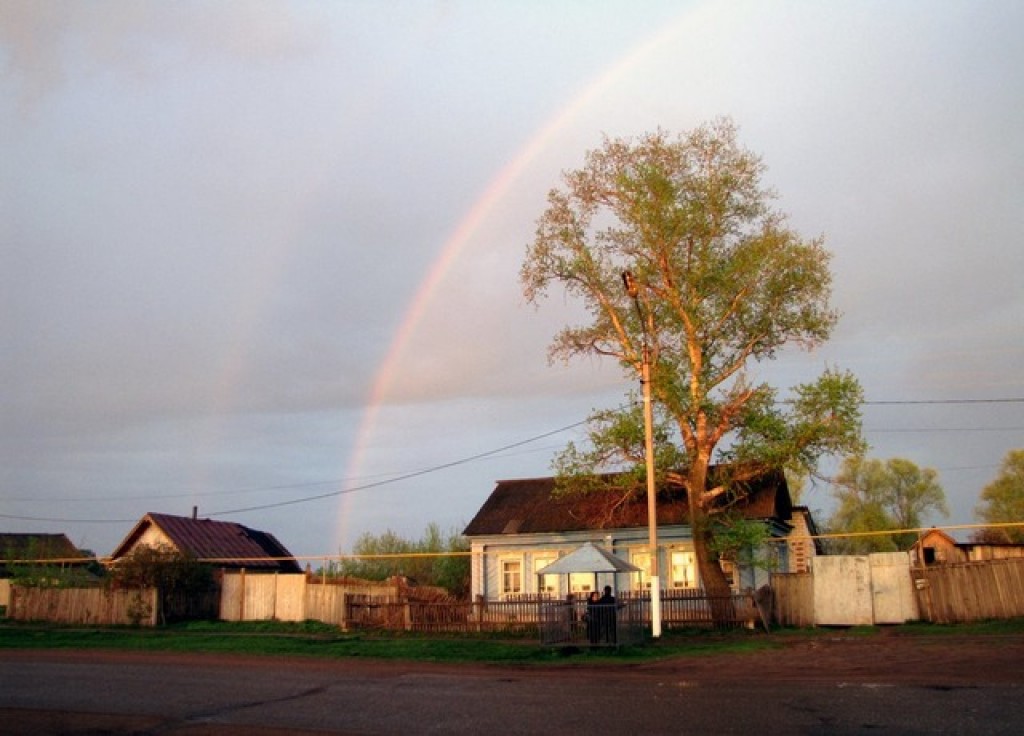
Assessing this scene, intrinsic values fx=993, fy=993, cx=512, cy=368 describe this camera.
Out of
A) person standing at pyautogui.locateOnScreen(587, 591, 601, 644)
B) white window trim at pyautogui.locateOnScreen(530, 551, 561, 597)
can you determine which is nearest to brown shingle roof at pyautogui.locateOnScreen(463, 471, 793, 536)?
white window trim at pyautogui.locateOnScreen(530, 551, 561, 597)

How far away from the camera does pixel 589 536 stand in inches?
1534

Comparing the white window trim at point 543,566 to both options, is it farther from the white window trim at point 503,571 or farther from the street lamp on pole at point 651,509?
the street lamp on pole at point 651,509

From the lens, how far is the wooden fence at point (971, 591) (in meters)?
27.3

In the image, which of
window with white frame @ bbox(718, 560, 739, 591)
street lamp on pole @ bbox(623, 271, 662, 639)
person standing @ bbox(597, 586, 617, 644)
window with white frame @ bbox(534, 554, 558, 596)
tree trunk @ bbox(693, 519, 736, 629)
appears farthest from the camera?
window with white frame @ bbox(534, 554, 558, 596)

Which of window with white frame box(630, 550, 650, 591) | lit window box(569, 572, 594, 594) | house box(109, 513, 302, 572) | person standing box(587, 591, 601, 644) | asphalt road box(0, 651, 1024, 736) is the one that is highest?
house box(109, 513, 302, 572)

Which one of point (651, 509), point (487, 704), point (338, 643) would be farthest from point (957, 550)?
point (487, 704)

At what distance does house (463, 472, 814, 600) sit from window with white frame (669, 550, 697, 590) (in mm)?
38

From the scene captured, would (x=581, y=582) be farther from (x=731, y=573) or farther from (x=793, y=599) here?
(x=793, y=599)

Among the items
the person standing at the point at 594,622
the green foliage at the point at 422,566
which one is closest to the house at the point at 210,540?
the green foliage at the point at 422,566

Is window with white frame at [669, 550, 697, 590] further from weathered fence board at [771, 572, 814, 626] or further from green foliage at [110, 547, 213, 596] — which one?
green foliage at [110, 547, 213, 596]

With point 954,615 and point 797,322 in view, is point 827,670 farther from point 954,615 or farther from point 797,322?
point 797,322

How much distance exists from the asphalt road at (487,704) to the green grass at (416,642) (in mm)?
3245

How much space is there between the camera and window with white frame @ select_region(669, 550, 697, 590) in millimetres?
37750

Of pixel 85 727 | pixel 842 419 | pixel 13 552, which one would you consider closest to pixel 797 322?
pixel 842 419
